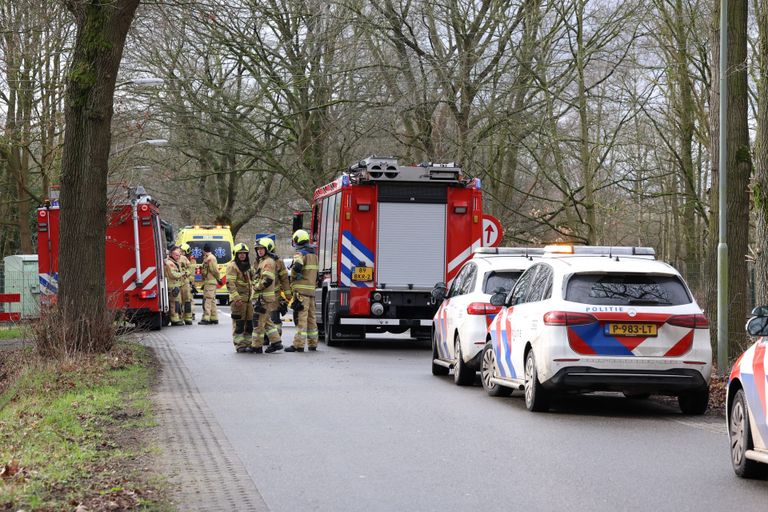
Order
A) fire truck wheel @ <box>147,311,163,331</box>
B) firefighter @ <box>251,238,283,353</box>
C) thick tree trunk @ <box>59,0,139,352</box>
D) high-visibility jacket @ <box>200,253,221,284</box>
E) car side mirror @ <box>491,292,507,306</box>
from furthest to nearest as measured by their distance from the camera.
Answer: high-visibility jacket @ <box>200,253,221,284</box>, fire truck wheel @ <box>147,311,163,331</box>, firefighter @ <box>251,238,283,353</box>, thick tree trunk @ <box>59,0,139,352</box>, car side mirror @ <box>491,292,507,306</box>

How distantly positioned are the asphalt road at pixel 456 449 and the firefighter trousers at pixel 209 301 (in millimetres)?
14244

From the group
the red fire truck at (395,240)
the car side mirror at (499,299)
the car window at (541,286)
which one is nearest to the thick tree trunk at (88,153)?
the red fire truck at (395,240)

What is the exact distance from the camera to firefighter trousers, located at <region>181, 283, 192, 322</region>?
101ft

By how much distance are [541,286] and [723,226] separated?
13.6 ft

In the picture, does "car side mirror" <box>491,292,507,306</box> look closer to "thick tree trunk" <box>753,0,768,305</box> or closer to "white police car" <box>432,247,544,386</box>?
"white police car" <box>432,247,544,386</box>

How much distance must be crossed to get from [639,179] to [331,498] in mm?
23417

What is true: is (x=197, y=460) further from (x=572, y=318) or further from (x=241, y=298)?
(x=241, y=298)

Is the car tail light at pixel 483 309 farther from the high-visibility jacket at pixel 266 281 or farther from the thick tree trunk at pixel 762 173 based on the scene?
the high-visibility jacket at pixel 266 281

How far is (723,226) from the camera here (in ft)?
51.5

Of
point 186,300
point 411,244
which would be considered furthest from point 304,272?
point 186,300

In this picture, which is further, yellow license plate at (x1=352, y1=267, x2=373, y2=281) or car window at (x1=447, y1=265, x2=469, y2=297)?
yellow license plate at (x1=352, y1=267, x2=373, y2=281)

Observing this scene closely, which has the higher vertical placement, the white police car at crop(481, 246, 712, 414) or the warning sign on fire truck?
the warning sign on fire truck

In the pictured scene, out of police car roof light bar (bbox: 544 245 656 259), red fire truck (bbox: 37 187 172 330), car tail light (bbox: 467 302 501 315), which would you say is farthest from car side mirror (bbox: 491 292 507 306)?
red fire truck (bbox: 37 187 172 330)

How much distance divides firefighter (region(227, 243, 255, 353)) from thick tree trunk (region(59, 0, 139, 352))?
3.32 metres
